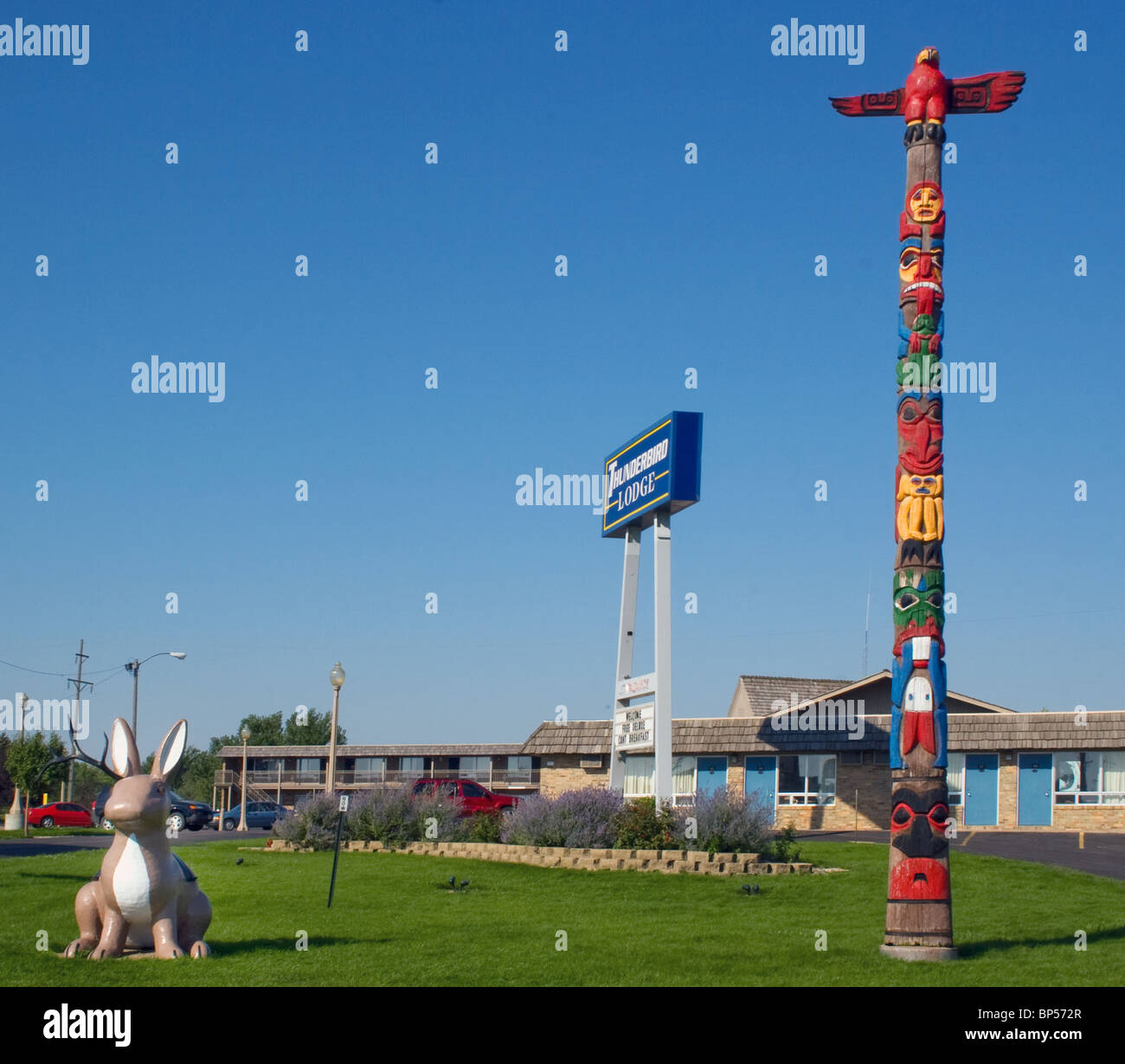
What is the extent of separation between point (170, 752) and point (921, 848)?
7.10m

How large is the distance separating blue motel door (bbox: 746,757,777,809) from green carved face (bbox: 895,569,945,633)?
2417 centimetres

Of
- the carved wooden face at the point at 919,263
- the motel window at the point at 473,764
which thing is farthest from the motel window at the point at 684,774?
the carved wooden face at the point at 919,263

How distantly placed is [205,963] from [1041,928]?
9.43m

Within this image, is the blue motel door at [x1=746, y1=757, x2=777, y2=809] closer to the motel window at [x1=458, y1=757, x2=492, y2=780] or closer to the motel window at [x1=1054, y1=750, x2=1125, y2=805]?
the motel window at [x1=1054, y1=750, x2=1125, y2=805]

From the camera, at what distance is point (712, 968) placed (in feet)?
38.2

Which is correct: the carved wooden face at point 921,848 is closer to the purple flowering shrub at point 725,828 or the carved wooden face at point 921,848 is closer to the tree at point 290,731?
the purple flowering shrub at point 725,828

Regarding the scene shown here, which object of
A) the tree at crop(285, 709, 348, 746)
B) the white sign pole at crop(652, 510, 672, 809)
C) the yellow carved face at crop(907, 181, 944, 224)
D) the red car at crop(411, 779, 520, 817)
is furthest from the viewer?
the tree at crop(285, 709, 348, 746)

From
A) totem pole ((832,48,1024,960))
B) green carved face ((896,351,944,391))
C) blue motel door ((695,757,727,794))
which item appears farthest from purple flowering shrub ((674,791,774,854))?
blue motel door ((695,757,727,794))

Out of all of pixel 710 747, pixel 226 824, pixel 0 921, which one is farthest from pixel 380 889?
pixel 226 824

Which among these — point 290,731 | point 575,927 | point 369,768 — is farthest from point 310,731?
point 575,927

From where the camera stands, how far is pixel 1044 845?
26688mm

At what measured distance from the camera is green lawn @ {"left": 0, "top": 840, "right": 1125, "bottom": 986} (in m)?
11.0

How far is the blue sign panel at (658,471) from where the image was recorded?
25.5 meters
